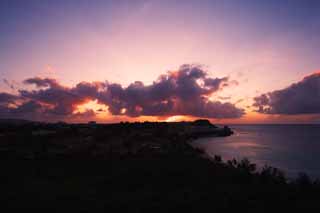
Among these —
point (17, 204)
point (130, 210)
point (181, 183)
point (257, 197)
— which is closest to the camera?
point (130, 210)

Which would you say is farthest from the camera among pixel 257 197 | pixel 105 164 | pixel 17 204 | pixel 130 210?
pixel 105 164

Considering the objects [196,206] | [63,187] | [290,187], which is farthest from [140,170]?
[290,187]

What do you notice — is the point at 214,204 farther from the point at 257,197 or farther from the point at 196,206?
the point at 257,197

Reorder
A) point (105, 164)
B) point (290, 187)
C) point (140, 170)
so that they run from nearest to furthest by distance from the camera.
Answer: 1. point (290, 187)
2. point (140, 170)
3. point (105, 164)

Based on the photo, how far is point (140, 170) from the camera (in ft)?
55.2

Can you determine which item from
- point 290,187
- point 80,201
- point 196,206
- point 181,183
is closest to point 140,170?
point 181,183

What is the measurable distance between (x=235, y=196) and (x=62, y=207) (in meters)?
8.39

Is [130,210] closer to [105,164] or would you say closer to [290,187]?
[290,187]

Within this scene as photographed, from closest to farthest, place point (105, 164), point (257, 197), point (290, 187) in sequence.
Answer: point (257, 197), point (290, 187), point (105, 164)

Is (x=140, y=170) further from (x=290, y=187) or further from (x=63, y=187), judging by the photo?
(x=290, y=187)

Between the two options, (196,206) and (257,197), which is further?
Result: (257,197)

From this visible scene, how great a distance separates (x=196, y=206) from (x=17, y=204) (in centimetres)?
840

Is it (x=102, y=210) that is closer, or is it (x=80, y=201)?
(x=102, y=210)

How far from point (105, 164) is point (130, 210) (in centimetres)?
1265
